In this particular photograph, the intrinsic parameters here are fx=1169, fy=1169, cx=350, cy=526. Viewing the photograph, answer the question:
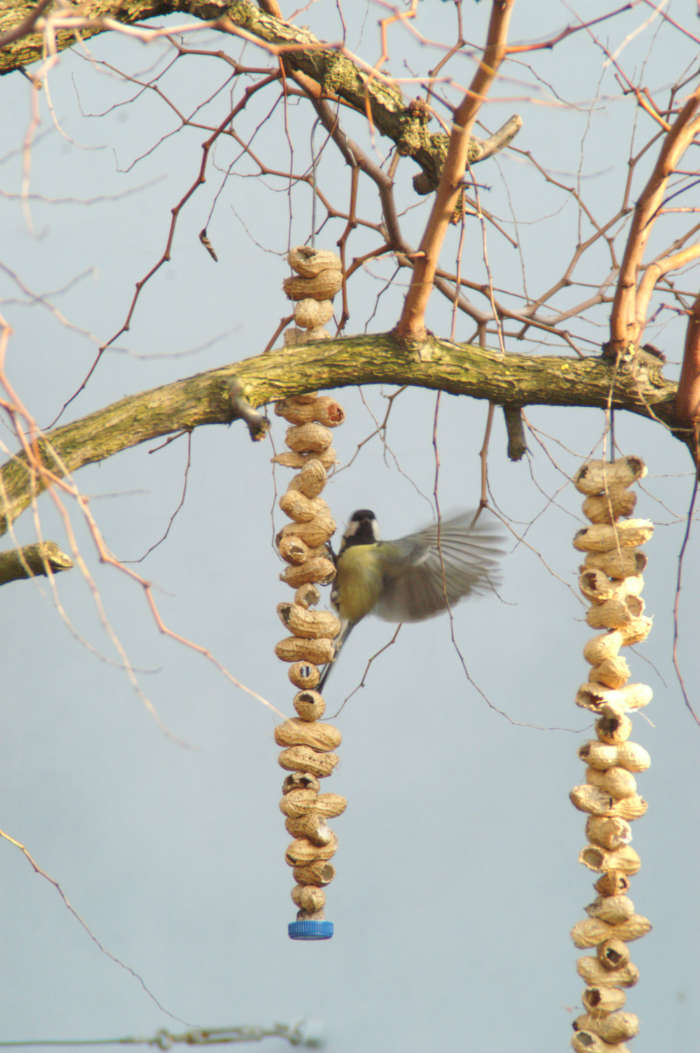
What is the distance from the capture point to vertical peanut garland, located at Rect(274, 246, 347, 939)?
3.93 ft

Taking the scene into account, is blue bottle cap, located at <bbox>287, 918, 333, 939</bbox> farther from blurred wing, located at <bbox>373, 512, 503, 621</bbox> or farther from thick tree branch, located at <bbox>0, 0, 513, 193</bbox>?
thick tree branch, located at <bbox>0, 0, 513, 193</bbox>

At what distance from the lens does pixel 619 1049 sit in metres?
1.07

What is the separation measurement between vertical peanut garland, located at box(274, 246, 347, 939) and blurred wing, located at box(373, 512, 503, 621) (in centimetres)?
17

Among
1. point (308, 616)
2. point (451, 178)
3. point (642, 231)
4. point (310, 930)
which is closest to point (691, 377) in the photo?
point (642, 231)

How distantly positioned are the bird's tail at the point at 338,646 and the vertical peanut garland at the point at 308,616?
7 cm

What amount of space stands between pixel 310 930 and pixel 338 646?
352mm

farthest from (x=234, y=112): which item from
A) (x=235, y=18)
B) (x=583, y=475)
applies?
(x=583, y=475)

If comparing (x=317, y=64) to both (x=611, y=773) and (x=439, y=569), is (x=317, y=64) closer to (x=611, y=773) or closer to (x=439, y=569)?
(x=439, y=569)

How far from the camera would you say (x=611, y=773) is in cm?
110

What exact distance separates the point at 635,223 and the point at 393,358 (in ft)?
0.92

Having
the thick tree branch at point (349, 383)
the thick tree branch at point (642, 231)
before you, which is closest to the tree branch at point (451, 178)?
the thick tree branch at point (349, 383)

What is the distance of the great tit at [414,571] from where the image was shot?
1385mm

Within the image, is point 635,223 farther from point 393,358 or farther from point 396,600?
point 396,600

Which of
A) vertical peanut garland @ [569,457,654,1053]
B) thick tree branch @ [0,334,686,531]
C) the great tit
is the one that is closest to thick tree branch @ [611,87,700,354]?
thick tree branch @ [0,334,686,531]
